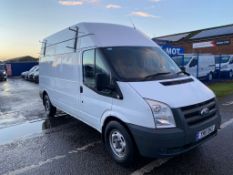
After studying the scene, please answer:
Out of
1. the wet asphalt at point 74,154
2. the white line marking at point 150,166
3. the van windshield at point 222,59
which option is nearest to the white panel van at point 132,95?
the white line marking at point 150,166

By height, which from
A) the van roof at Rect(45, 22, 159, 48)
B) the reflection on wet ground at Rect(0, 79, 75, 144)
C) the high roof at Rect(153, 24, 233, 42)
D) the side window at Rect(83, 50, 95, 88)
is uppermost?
the high roof at Rect(153, 24, 233, 42)

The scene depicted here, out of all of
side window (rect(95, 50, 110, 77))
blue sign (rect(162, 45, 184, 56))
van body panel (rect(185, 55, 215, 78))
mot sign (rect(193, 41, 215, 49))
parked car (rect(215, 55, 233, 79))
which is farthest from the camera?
mot sign (rect(193, 41, 215, 49))

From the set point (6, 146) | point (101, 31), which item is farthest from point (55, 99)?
point (101, 31)

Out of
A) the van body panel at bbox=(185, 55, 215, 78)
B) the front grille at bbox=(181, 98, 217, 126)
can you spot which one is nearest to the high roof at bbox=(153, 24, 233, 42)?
the van body panel at bbox=(185, 55, 215, 78)

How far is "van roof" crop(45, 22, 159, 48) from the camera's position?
5.18 meters

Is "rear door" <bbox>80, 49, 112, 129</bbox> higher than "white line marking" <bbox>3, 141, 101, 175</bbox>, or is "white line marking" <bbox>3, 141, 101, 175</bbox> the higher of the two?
"rear door" <bbox>80, 49, 112, 129</bbox>

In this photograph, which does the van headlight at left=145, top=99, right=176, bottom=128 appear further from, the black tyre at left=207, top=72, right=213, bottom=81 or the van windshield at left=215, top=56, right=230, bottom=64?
the van windshield at left=215, top=56, right=230, bottom=64

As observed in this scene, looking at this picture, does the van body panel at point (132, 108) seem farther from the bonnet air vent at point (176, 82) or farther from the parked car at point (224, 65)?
the parked car at point (224, 65)

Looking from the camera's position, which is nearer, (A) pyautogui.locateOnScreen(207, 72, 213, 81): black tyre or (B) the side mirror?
(B) the side mirror

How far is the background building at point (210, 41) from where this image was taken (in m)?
32.7

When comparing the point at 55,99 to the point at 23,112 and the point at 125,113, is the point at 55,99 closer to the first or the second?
the point at 23,112

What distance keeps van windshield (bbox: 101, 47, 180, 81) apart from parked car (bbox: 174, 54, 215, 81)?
1224cm

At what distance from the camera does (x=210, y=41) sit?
111 feet

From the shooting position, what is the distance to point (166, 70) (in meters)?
5.06
